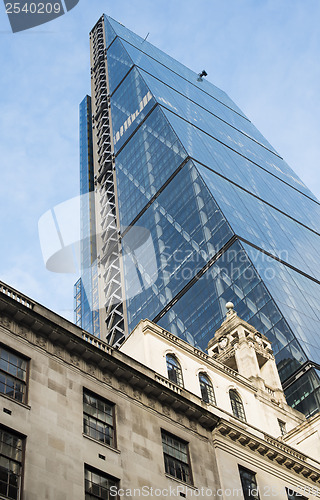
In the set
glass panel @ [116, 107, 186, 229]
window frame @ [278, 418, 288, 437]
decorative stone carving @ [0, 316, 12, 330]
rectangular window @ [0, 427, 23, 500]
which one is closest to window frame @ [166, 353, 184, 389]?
window frame @ [278, 418, 288, 437]

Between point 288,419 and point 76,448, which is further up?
point 288,419

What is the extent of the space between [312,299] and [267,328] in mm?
17079

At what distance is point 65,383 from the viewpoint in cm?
2797

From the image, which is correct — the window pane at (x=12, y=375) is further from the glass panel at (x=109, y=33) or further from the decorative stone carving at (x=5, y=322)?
the glass panel at (x=109, y=33)

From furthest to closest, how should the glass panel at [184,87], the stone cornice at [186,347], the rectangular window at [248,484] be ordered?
the glass panel at [184,87], the stone cornice at [186,347], the rectangular window at [248,484]

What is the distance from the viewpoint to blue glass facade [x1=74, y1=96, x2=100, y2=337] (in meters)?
152

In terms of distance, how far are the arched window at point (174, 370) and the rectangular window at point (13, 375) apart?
1200 centimetres

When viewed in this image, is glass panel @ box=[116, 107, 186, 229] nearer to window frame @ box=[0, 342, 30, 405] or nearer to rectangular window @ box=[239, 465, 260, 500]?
Answer: rectangular window @ box=[239, 465, 260, 500]

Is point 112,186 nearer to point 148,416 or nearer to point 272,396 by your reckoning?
point 272,396

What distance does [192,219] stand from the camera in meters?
116

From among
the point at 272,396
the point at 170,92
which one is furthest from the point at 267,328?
the point at 170,92

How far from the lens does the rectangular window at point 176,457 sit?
29.5 m

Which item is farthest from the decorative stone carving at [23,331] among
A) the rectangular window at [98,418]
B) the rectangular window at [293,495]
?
the rectangular window at [293,495]

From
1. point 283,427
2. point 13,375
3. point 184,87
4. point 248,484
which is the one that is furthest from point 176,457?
point 184,87
